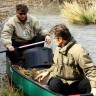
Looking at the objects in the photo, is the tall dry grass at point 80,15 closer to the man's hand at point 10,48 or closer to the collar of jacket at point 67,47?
the man's hand at point 10,48

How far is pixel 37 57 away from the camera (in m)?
7.97

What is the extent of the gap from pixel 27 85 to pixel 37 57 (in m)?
1.40

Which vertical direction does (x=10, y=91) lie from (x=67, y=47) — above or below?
below

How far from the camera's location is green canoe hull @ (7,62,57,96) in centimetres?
598

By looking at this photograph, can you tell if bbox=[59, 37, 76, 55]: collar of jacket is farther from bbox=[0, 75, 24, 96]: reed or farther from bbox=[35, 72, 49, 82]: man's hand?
bbox=[0, 75, 24, 96]: reed

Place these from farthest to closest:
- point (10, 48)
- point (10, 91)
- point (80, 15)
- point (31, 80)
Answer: point (80, 15), point (10, 48), point (10, 91), point (31, 80)

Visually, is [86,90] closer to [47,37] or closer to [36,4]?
[47,37]

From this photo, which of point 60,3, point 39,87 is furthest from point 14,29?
point 60,3

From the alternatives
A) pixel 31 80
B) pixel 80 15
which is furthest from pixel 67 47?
pixel 80 15

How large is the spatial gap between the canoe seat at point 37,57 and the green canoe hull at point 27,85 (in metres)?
0.42

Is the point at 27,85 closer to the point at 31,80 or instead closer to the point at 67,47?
the point at 31,80

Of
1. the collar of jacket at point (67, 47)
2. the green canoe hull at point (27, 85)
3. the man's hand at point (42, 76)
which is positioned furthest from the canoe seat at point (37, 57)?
the collar of jacket at point (67, 47)

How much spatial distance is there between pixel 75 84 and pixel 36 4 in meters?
17.5

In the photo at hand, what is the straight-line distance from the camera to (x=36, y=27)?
8375mm
